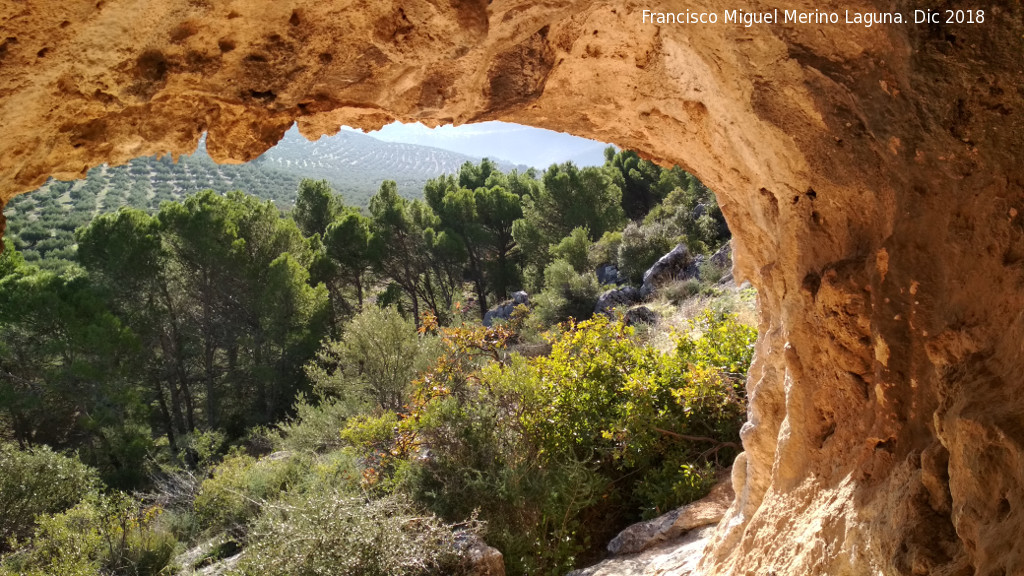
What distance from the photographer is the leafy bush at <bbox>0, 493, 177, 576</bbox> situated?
962 centimetres

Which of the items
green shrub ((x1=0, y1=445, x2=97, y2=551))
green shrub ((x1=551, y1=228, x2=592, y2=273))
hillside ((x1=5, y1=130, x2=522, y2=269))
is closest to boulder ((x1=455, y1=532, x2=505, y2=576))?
hillside ((x1=5, y1=130, x2=522, y2=269))

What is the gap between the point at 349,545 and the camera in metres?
6.33

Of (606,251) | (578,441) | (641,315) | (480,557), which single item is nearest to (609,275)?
(606,251)

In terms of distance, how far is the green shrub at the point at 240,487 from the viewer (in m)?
12.0

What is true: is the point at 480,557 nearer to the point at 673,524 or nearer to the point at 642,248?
the point at 673,524

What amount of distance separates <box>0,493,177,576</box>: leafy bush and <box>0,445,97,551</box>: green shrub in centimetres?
148

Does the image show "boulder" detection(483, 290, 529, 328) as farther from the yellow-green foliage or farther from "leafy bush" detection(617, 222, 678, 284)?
the yellow-green foliage

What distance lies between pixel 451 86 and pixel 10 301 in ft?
56.2

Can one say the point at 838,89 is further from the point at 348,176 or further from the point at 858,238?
the point at 348,176

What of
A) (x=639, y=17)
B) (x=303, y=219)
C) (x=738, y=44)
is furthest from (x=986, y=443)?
(x=303, y=219)

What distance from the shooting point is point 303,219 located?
27.4 m

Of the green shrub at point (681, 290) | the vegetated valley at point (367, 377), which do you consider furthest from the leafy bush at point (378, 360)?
the green shrub at point (681, 290)

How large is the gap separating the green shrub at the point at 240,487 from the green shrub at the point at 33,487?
2.25 meters

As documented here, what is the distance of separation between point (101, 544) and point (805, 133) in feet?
38.5
